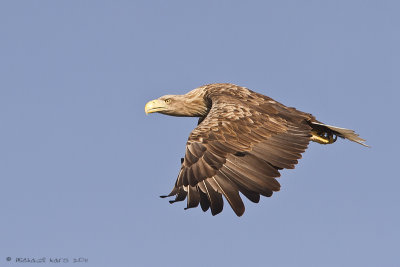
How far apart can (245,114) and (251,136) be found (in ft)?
1.95

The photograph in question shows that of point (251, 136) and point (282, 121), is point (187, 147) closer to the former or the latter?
point (251, 136)

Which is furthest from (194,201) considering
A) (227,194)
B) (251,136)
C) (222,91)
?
(222,91)

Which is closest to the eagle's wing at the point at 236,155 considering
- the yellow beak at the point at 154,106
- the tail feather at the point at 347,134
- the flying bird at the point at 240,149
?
the flying bird at the point at 240,149

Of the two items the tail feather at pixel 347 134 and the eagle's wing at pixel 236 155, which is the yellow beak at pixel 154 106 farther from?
the tail feather at pixel 347 134

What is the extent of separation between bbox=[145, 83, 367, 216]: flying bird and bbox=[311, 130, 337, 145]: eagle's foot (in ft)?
0.40

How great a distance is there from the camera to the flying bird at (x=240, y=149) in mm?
9812

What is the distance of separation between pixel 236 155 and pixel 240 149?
14 centimetres

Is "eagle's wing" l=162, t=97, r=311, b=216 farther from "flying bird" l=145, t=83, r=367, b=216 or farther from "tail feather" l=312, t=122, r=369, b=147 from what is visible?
"tail feather" l=312, t=122, r=369, b=147

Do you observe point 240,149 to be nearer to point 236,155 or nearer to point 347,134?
point 236,155

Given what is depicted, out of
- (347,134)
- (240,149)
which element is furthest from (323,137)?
(240,149)

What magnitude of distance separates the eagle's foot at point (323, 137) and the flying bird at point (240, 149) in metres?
0.12

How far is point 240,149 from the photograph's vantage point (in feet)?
34.1

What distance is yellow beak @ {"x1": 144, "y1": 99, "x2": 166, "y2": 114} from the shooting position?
1312 centimetres

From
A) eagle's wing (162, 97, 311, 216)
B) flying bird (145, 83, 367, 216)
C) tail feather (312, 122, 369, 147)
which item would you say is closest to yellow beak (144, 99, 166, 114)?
flying bird (145, 83, 367, 216)
